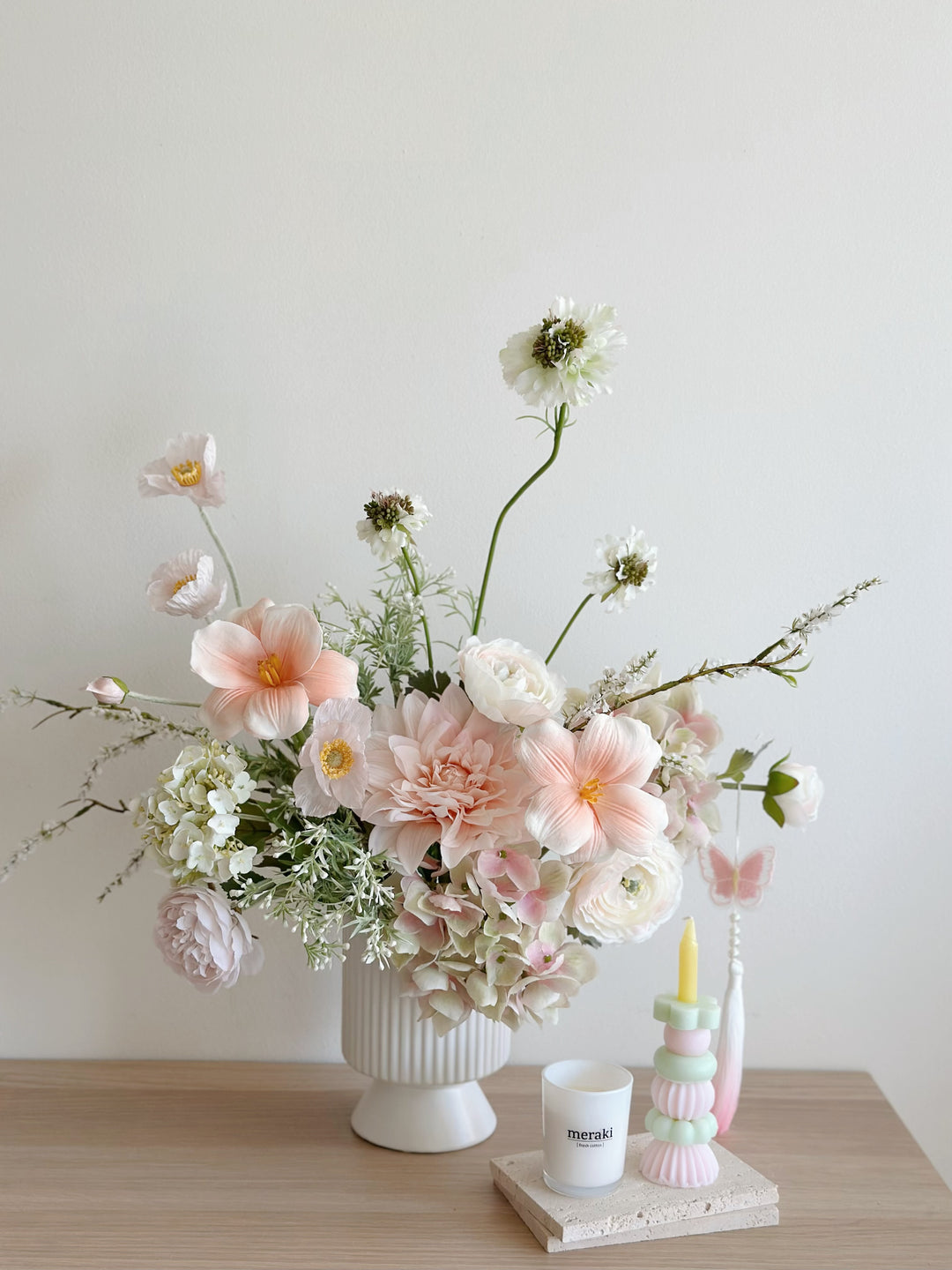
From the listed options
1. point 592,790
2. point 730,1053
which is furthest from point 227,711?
point 730,1053

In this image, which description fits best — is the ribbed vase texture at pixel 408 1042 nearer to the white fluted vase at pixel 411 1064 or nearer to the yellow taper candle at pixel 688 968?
the white fluted vase at pixel 411 1064

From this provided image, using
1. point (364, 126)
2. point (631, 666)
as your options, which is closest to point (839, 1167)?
point (631, 666)

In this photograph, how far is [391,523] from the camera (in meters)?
0.84

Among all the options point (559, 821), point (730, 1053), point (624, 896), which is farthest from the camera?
point (730, 1053)

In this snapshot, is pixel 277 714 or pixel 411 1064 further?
pixel 411 1064

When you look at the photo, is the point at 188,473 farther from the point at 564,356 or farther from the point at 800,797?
the point at 800,797

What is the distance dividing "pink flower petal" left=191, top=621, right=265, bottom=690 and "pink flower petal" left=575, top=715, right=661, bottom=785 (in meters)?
0.24

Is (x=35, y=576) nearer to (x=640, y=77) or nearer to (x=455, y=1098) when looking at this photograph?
(x=455, y=1098)

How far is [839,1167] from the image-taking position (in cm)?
94

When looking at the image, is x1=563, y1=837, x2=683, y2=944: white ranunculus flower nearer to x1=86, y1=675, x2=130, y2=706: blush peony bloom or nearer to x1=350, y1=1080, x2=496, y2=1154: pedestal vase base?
x1=350, y1=1080, x2=496, y2=1154: pedestal vase base

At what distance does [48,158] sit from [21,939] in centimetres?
76

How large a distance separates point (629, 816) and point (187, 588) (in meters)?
0.37

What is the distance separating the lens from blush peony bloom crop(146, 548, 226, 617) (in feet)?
2.75

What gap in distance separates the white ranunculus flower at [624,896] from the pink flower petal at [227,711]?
0.93 ft
